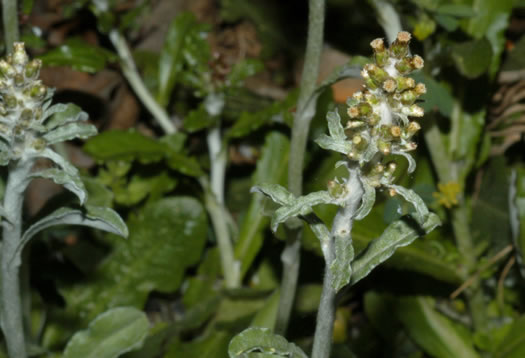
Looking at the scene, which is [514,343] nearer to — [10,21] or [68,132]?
[68,132]

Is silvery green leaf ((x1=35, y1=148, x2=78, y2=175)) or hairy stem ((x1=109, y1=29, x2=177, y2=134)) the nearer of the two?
silvery green leaf ((x1=35, y1=148, x2=78, y2=175))

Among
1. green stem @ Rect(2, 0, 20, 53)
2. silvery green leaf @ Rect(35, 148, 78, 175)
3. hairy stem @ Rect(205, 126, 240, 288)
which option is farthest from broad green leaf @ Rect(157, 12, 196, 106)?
silvery green leaf @ Rect(35, 148, 78, 175)

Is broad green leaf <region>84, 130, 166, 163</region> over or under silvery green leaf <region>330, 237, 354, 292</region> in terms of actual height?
under

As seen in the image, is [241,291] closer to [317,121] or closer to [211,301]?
[211,301]

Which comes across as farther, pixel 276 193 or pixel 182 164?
pixel 182 164

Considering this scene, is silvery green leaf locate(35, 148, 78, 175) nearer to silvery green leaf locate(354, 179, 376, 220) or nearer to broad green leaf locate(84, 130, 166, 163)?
silvery green leaf locate(354, 179, 376, 220)

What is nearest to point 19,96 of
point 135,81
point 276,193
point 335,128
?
point 276,193

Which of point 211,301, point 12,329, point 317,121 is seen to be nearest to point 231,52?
point 317,121
